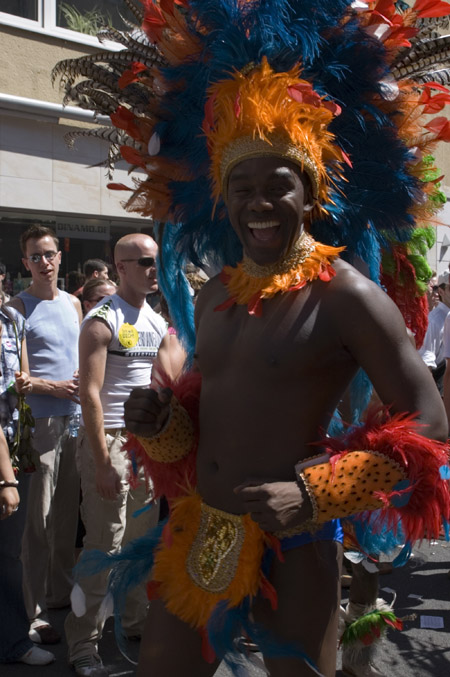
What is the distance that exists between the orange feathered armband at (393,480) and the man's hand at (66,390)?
276 cm

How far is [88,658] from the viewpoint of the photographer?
3.71 meters

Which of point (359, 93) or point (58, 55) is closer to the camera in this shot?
point (359, 93)

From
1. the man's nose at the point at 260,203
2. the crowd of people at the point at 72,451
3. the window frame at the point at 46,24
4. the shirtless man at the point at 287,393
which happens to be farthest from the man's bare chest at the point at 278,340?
the window frame at the point at 46,24

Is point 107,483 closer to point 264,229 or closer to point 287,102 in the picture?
point 264,229

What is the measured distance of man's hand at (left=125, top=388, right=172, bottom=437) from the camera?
2.31 m

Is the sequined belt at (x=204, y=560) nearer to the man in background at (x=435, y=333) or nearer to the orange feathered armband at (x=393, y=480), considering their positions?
the orange feathered armband at (x=393, y=480)

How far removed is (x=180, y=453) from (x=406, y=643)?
2.44 metres

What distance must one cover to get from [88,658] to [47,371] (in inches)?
66.0

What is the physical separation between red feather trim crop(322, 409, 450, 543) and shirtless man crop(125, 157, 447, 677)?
5 cm

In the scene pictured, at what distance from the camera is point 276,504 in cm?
192

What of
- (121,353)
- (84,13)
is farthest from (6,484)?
(84,13)

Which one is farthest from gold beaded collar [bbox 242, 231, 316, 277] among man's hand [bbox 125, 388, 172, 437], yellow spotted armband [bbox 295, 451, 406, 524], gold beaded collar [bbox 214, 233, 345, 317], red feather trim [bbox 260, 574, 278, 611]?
red feather trim [bbox 260, 574, 278, 611]

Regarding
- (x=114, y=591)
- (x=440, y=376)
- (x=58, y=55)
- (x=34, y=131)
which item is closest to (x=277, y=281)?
(x=114, y=591)

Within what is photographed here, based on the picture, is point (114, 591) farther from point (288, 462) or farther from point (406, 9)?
point (406, 9)
